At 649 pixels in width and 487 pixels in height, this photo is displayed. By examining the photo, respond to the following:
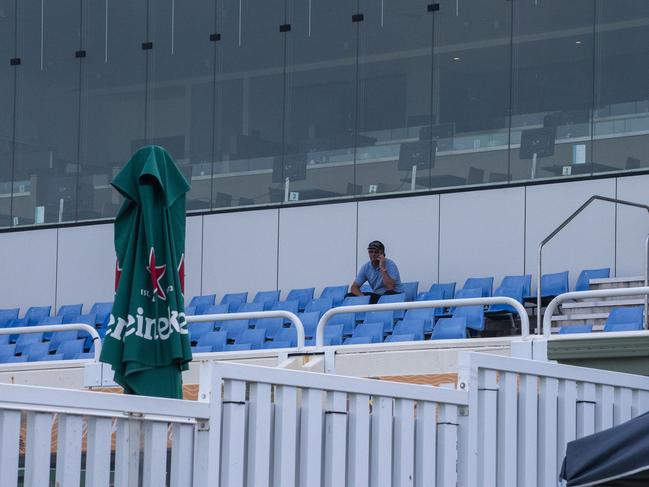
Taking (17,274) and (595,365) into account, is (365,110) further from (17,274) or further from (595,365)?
(595,365)

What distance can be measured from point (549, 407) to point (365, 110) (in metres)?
10.4

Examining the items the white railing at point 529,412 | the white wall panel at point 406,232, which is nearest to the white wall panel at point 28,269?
the white wall panel at point 406,232

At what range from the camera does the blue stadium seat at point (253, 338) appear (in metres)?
15.1

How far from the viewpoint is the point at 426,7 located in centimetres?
1839

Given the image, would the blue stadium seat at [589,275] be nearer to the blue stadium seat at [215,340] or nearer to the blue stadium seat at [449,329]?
the blue stadium seat at [449,329]

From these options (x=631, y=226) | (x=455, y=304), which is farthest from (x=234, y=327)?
(x=455, y=304)

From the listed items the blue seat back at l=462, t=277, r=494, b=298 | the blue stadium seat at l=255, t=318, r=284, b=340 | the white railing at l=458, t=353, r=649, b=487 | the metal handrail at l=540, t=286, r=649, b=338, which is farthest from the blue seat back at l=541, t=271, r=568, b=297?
the white railing at l=458, t=353, r=649, b=487

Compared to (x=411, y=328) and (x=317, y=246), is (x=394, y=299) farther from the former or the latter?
(x=317, y=246)

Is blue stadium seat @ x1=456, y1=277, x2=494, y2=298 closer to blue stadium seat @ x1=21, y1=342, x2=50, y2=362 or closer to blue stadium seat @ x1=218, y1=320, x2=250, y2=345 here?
blue stadium seat @ x1=218, y1=320, x2=250, y2=345

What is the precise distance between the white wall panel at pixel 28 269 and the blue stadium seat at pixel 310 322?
5.80 m

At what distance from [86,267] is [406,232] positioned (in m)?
4.86

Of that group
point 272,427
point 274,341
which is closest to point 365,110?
point 274,341

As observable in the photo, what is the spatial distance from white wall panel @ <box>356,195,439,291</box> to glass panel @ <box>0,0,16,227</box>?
19.2 ft

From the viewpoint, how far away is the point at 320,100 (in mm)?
18984
